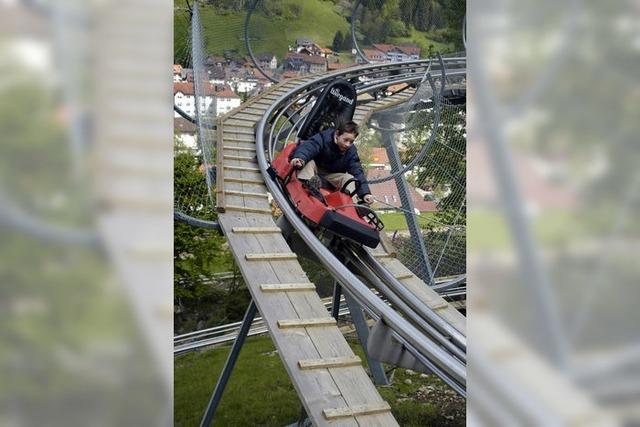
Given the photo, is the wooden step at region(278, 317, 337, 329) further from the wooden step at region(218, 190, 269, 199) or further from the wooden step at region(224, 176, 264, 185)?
the wooden step at region(224, 176, 264, 185)

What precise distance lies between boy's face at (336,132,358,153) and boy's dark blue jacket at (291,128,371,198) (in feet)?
0.09

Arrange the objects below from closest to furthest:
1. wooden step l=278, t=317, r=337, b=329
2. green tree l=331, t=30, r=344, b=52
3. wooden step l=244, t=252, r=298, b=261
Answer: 1. wooden step l=278, t=317, r=337, b=329
2. wooden step l=244, t=252, r=298, b=261
3. green tree l=331, t=30, r=344, b=52

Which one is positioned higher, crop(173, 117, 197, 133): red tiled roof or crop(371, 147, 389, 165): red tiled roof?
crop(173, 117, 197, 133): red tiled roof

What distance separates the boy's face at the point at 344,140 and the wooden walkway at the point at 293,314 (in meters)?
0.35

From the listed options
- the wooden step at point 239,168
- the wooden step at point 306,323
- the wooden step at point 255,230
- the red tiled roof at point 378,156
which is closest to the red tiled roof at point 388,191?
the red tiled roof at point 378,156

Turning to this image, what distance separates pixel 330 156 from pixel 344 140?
0.35 feet

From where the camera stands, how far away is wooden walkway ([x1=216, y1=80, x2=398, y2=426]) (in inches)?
57.2

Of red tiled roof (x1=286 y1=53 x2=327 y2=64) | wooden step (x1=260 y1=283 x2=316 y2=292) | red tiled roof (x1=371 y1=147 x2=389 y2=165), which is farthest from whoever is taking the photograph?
red tiled roof (x1=371 y1=147 x2=389 y2=165)

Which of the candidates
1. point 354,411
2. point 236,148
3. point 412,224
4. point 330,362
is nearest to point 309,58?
point 412,224

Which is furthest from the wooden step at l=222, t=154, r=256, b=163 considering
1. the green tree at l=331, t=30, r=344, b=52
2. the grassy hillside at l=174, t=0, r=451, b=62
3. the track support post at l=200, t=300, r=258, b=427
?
the green tree at l=331, t=30, r=344, b=52

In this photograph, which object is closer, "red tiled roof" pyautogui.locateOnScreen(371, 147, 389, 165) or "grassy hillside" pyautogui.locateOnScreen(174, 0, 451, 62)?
"grassy hillside" pyautogui.locateOnScreen(174, 0, 451, 62)
